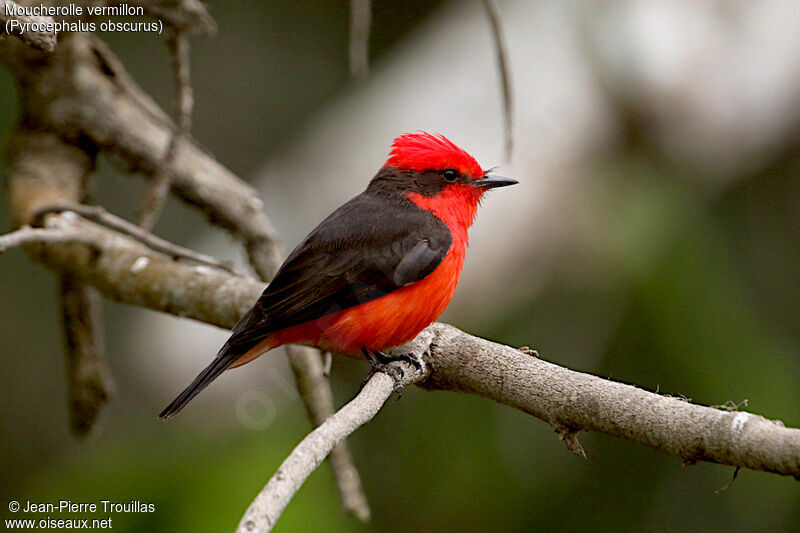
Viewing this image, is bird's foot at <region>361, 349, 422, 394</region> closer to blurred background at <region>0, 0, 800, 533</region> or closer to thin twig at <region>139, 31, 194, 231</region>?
blurred background at <region>0, 0, 800, 533</region>

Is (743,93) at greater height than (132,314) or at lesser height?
greater

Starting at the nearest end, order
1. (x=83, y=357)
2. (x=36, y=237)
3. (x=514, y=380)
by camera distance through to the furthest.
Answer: (x=514, y=380)
(x=36, y=237)
(x=83, y=357)

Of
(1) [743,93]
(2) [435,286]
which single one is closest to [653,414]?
(2) [435,286]

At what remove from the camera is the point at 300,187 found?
6129mm

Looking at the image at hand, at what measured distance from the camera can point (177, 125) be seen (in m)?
4.05

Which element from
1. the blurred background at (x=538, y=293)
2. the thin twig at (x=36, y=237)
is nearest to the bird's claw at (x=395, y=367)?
the blurred background at (x=538, y=293)

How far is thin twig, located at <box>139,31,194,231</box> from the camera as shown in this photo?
4.02m

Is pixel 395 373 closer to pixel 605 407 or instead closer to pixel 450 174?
pixel 605 407

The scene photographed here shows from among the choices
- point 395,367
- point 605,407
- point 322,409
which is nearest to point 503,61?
point 395,367

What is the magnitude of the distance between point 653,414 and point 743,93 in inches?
145

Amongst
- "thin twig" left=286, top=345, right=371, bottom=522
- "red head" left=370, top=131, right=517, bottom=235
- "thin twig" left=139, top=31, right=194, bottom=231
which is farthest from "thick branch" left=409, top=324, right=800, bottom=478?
"thin twig" left=139, top=31, right=194, bottom=231

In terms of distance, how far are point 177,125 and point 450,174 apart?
4.03ft

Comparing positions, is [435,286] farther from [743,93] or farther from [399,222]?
[743,93]

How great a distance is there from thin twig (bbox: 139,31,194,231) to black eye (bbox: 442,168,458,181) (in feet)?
3.80
